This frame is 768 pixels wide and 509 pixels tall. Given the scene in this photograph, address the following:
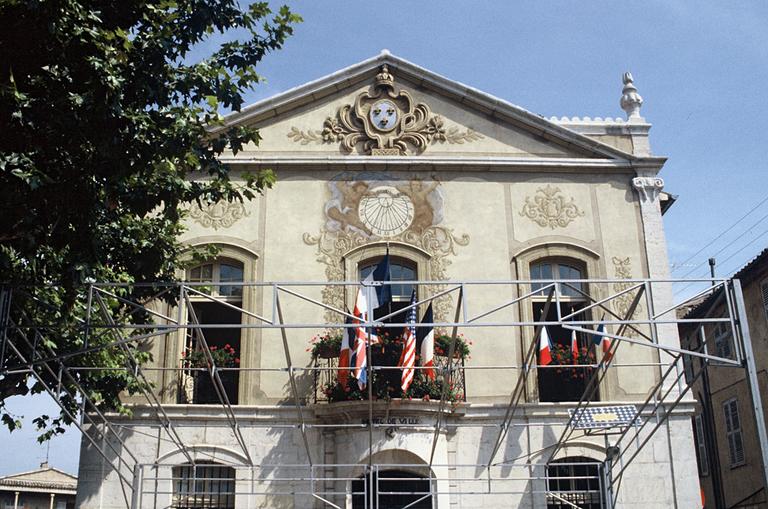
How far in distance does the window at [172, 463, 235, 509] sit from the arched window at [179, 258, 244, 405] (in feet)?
4.32

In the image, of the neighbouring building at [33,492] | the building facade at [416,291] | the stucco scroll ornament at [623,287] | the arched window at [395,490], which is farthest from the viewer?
the neighbouring building at [33,492]

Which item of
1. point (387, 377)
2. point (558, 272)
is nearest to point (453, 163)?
point (558, 272)

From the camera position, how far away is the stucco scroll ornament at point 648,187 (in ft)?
64.0

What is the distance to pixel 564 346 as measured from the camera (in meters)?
18.9

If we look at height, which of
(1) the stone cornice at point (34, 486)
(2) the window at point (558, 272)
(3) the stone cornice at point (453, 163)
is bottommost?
(1) the stone cornice at point (34, 486)

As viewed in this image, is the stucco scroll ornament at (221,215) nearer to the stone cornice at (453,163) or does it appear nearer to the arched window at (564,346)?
the stone cornice at (453,163)

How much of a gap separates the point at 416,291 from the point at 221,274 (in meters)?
3.98

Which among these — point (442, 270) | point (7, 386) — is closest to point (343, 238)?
point (442, 270)

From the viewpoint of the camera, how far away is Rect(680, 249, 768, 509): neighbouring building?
929 inches

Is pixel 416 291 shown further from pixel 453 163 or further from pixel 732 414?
pixel 732 414

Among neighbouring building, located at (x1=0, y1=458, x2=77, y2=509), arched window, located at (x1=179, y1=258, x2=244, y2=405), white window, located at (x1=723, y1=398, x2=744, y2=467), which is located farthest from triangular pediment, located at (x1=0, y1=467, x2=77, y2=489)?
white window, located at (x1=723, y1=398, x2=744, y2=467)

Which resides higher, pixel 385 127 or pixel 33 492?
pixel 385 127

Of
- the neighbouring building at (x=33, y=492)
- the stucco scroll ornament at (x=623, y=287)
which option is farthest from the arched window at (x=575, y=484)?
the neighbouring building at (x=33, y=492)

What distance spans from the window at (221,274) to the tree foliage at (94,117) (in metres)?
5.21
